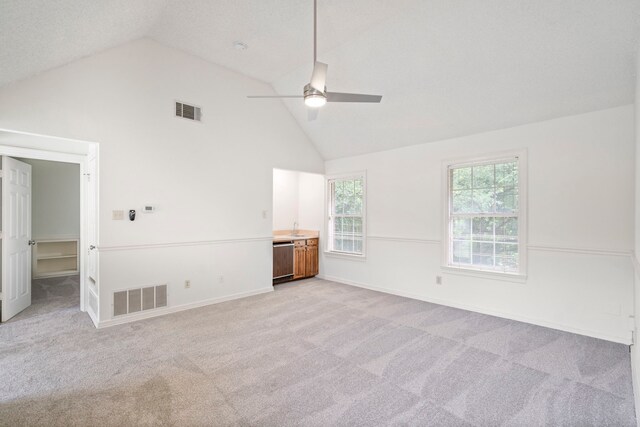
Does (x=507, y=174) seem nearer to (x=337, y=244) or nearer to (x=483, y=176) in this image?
(x=483, y=176)

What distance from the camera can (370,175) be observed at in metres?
5.49

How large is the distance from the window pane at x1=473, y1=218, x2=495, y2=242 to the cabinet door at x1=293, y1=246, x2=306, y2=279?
3146mm

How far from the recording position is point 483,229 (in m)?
4.24

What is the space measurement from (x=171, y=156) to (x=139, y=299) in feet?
6.25

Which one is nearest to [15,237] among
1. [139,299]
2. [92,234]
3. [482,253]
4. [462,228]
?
[92,234]

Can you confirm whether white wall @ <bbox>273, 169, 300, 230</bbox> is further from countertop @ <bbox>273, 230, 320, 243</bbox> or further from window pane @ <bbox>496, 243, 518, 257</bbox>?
window pane @ <bbox>496, 243, 518, 257</bbox>

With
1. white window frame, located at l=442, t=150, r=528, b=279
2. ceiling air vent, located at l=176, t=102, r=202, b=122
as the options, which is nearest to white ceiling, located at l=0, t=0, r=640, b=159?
white window frame, located at l=442, t=150, r=528, b=279

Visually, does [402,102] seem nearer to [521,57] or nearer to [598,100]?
[521,57]

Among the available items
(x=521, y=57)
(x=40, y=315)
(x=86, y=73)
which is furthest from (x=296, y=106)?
(x=40, y=315)

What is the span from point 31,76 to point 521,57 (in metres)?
5.02

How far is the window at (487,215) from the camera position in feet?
12.9

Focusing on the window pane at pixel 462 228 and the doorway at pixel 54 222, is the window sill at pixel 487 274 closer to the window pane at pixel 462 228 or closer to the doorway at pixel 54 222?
the window pane at pixel 462 228

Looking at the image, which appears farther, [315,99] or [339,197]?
[339,197]

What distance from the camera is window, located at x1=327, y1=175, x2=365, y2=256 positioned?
18.9ft
